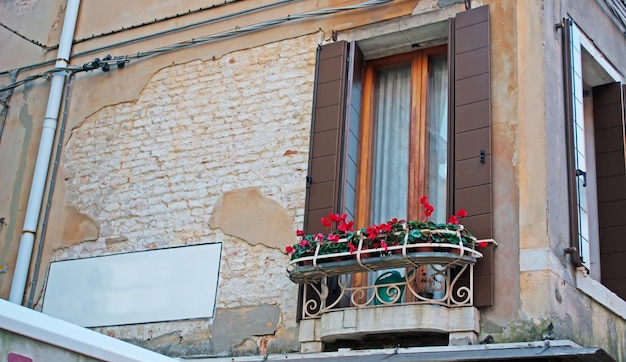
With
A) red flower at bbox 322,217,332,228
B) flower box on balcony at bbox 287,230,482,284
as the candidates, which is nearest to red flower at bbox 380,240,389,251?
flower box on balcony at bbox 287,230,482,284

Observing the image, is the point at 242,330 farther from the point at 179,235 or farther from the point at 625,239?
the point at 625,239

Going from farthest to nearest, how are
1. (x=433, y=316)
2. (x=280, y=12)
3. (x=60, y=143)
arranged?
(x=60, y=143) → (x=280, y=12) → (x=433, y=316)

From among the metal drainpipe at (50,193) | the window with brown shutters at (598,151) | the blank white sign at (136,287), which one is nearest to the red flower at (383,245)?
the window with brown shutters at (598,151)

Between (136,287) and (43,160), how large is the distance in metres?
1.95

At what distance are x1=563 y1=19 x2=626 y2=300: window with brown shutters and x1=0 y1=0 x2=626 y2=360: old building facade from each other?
0.02 m

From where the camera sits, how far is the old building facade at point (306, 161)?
23.9ft

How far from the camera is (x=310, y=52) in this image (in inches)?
347

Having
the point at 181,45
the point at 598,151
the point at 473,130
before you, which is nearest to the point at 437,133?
the point at 473,130

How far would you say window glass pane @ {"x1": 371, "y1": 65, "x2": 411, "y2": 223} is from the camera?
812 centimetres

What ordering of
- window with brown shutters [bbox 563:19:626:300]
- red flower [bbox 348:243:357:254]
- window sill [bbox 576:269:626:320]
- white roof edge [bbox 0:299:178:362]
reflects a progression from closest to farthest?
white roof edge [bbox 0:299:178:362] < red flower [bbox 348:243:357:254] < window sill [bbox 576:269:626:320] < window with brown shutters [bbox 563:19:626:300]

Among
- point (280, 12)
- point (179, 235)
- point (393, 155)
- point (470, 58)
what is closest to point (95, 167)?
point (179, 235)

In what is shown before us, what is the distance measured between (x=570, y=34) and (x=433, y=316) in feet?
8.95

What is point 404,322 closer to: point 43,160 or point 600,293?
point 600,293

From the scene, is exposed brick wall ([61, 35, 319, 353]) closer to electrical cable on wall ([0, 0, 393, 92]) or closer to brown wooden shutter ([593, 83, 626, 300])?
electrical cable on wall ([0, 0, 393, 92])
